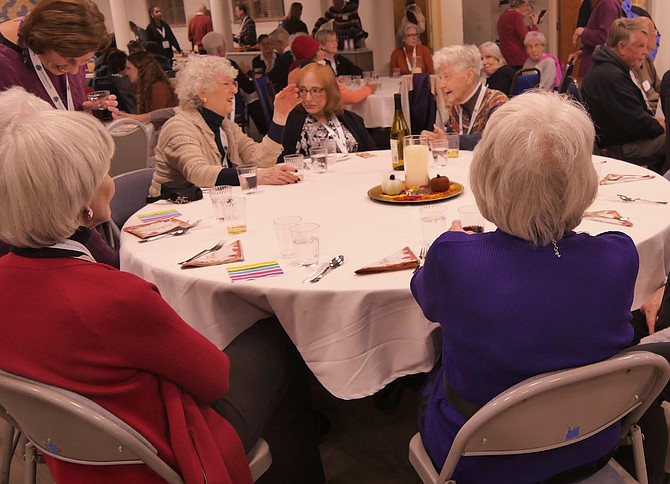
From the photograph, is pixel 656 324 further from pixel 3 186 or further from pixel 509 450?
pixel 3 186

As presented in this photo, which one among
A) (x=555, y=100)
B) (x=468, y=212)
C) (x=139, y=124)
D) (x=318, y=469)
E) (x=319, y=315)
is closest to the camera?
(x=555, y=100)

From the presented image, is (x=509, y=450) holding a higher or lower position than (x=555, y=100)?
lower

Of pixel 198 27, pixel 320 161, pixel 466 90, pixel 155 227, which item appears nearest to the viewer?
pixel 155 227

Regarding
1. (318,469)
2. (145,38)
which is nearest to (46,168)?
(318,469)

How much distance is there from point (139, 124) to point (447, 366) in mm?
3359

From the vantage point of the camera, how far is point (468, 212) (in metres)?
2.01

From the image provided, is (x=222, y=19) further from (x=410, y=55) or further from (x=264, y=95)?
(x=264, y=95)

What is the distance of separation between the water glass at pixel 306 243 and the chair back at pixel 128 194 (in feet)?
4.49

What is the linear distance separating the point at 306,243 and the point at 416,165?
90cm

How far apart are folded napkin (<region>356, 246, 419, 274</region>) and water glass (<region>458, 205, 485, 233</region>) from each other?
0.21 m

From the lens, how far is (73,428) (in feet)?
4.26

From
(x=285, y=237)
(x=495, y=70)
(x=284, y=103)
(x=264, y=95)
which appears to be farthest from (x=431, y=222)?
(x=264, y=95)

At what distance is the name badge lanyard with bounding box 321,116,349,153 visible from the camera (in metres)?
3.74

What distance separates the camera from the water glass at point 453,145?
3.23m
